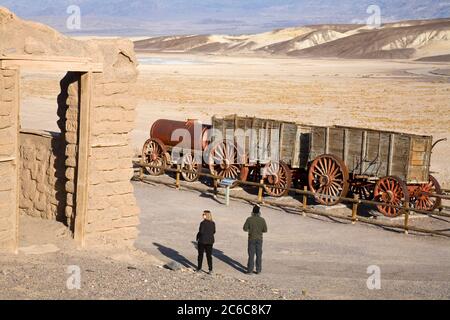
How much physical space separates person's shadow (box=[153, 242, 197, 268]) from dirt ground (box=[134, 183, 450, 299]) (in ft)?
0.06

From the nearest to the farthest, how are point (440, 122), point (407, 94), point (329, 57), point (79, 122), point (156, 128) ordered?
point (79, 122) < point (156, 128) < point (440, 122) < point (407, 94) < point (329, 57)

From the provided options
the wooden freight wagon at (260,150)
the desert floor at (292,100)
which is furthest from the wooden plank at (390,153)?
the desert floor at (292,100)

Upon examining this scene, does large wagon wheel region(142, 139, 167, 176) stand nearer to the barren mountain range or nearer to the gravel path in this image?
the gravel path

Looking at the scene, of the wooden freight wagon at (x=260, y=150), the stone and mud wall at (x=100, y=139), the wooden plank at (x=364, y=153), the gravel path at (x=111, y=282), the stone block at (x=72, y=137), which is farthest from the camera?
the wooden freight wagon at (x=260, y=150)

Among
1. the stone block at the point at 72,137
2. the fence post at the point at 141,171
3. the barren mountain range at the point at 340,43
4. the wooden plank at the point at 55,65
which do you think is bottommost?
the fence post at the point at 141,171

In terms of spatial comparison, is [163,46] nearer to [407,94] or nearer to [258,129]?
[407,94]

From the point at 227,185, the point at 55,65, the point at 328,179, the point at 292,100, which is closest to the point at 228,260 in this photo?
the point at 55,65

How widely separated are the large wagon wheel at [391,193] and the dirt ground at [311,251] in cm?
99

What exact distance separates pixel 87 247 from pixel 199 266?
6.28 feet

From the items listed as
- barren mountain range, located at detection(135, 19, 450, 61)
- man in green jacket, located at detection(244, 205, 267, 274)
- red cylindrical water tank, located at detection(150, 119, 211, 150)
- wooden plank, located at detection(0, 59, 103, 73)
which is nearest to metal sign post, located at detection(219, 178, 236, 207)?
red cylindrical water tank, located at detection(150, 119, 211, 150)

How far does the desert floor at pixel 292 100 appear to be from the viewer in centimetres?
3769

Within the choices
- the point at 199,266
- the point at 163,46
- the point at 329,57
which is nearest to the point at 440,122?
the point at 199,266

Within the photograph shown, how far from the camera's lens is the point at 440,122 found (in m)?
38.9

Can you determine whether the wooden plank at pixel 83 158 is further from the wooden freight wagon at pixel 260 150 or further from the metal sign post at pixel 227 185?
the wooden freight wagon at pixel 260 150
